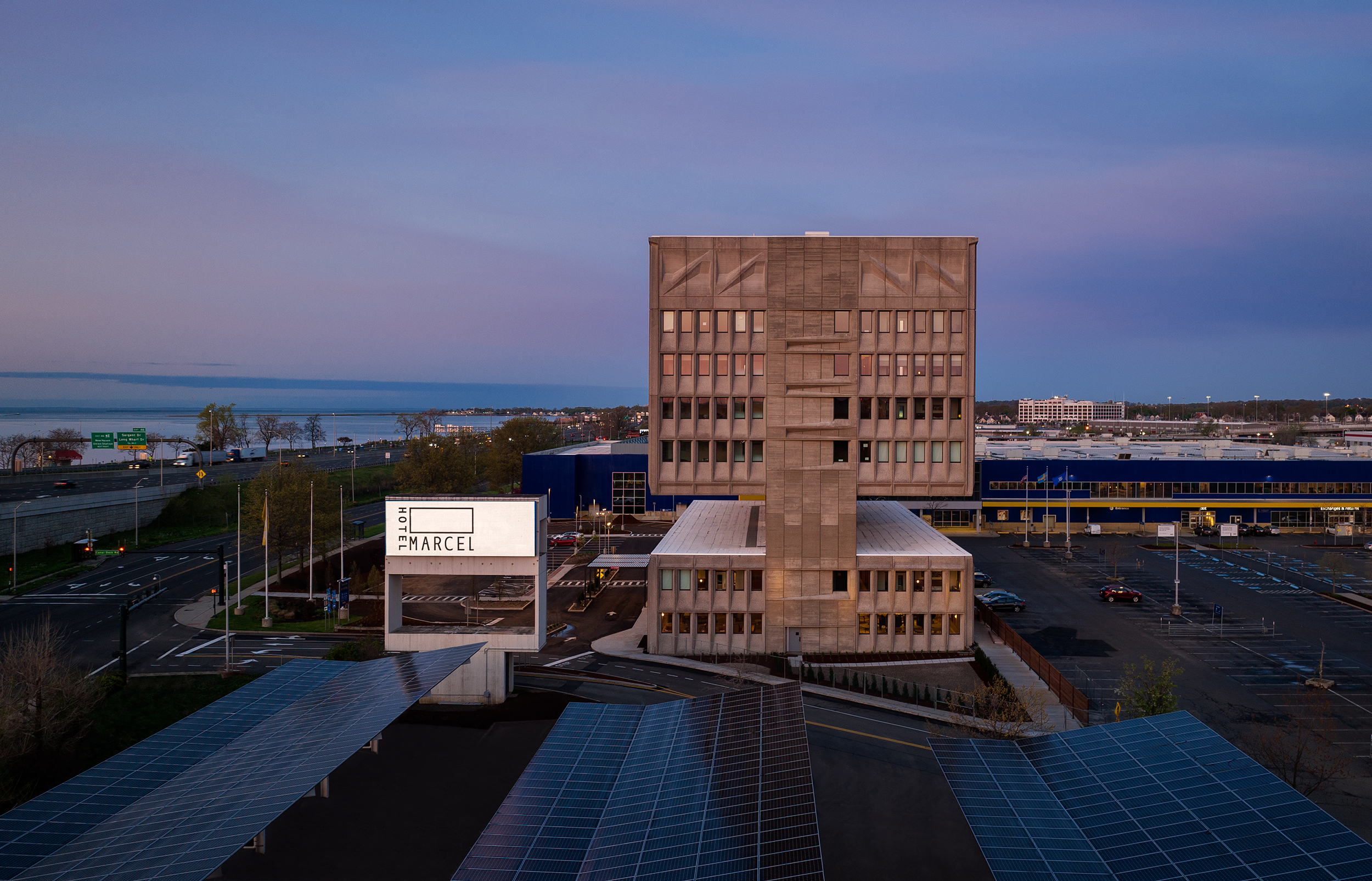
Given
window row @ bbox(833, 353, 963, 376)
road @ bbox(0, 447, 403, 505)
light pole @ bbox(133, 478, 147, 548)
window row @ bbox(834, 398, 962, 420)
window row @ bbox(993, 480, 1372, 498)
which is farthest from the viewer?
window row @ bbox(993, 480, 1372, 498)

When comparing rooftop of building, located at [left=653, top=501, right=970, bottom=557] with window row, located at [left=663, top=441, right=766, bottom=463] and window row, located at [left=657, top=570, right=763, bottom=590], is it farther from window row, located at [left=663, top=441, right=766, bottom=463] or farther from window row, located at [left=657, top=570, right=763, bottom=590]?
window row, located at [left=663, top=441, right=766, bottom=463]

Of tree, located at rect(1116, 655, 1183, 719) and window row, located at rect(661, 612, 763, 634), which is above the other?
tree, located at rect(1116, 655, 1183, 719)

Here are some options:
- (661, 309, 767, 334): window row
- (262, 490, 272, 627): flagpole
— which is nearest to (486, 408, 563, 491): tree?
(262, 490, 272, 627): flagpole

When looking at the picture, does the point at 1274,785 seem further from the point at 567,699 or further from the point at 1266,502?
the point at 1266,502

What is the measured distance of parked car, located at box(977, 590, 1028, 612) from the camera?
6169cm

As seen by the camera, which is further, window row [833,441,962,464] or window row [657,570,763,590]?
window row [833,441,962,464]

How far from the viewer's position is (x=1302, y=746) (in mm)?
29672

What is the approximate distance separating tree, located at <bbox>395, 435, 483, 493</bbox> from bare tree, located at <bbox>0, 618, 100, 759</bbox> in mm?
71270

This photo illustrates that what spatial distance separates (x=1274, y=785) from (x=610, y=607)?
49.5 meters

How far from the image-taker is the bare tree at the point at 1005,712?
32688 millimetres

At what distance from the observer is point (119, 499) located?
3551 inches

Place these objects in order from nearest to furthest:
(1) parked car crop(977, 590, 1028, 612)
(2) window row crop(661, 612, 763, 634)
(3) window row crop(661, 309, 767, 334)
Answer: (2) window row crop(661, 612, 763, 634) < (3) window row crop(661, 309, 767, 334) < (1) parked car crop(977, 590, 1028, 612)

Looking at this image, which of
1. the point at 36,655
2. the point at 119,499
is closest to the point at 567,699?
the point at 36,655

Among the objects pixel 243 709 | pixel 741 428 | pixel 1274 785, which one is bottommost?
pixel 243 709
